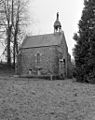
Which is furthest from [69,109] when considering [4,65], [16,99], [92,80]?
Answer: [4,65]

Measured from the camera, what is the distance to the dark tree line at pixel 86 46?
2484 cm

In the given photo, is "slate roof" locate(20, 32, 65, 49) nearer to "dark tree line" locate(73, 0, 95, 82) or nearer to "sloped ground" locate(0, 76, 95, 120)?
"dark tree line" locate(73, 0, 95, 82)

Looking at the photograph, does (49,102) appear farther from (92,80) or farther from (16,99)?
(92,80)

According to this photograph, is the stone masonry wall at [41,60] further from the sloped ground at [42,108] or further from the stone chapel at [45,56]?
the sloped ground at [42,108]

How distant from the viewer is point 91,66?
24.9 m

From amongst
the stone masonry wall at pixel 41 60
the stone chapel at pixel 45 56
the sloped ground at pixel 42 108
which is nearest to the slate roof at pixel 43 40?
the stone chapel at pixel 45 56

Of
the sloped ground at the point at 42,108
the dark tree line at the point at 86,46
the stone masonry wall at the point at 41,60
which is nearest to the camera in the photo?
the sloped ground at the point at 42,108

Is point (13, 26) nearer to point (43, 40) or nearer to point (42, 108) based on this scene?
point (43, 40)

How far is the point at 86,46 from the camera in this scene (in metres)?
25.5

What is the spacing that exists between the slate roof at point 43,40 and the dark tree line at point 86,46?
38.5 feet

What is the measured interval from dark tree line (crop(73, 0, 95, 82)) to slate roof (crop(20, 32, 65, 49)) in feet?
38.5

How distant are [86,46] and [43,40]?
15.5 meters

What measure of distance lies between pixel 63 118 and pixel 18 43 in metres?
35.2

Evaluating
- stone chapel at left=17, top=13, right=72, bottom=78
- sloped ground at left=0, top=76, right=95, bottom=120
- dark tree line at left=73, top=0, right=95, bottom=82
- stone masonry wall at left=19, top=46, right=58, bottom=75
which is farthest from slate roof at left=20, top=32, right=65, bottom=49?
sloped ground at left=0, top=76, right=95, bottom=120
